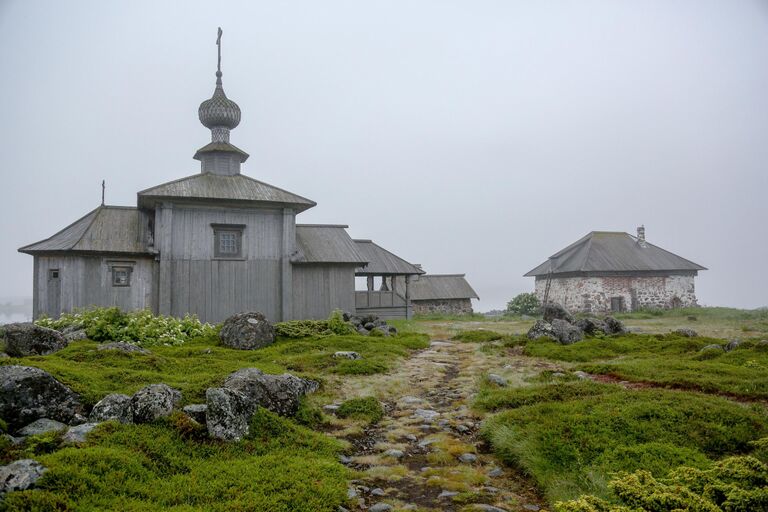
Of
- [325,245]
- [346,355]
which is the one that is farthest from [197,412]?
[325,245]

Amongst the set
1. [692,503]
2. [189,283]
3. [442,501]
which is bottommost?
[442,501]

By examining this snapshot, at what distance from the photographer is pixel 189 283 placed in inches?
866

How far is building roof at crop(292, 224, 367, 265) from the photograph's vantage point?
24.4 metres

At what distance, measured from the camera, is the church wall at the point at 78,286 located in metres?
20.7

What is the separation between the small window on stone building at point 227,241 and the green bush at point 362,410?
15.4 metres

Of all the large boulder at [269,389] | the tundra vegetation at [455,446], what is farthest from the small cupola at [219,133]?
the large boulder at [269,389]

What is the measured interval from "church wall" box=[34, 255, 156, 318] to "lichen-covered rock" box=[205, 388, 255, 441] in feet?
56.0

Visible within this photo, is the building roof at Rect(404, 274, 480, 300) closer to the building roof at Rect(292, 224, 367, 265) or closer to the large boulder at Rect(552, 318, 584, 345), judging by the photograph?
the building roof at Rect(292, 224, 367, 265)

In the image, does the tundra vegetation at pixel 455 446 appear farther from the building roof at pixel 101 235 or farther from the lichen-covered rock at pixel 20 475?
the building roof at pixel 101 235

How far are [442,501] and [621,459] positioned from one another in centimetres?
227

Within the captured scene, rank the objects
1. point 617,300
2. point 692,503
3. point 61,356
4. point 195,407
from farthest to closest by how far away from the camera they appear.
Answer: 1. point 617,300
2. point 61,356
3. point 195,407
4. point 692,503

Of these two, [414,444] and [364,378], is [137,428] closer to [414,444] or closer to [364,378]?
[414,444]

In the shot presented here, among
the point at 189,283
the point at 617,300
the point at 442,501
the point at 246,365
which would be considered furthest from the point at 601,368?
the point at 617,300

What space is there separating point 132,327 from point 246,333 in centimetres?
379
